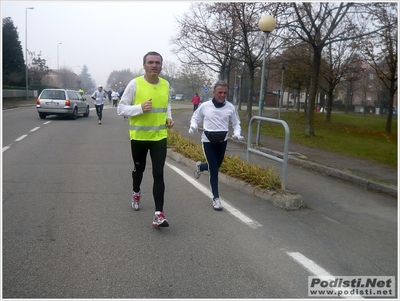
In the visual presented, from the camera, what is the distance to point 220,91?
20.5 ft

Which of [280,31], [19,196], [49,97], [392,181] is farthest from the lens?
[49,97]

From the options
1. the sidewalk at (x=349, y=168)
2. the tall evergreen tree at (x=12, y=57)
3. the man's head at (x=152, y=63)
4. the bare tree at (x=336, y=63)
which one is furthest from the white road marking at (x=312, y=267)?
the tall evergreen tree at (x=12, y=57)

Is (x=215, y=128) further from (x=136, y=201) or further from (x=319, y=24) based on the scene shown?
(x=319, y=24)

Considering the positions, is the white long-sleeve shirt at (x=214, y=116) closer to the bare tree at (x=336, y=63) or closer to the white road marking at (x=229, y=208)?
the white road marking at (x=229, y=208)

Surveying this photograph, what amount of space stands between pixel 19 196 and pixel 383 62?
1105 inches

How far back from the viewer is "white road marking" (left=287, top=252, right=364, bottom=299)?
4019 millimetres

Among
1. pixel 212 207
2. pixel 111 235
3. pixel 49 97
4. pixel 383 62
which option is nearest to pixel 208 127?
→ pixel 212 207

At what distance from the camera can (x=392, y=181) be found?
9008mm

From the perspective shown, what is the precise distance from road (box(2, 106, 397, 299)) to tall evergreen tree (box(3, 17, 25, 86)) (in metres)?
49.2

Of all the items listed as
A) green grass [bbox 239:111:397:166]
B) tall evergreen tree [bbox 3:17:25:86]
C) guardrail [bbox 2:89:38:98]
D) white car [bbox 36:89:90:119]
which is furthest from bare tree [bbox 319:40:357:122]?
tall evergreen tree [bbox 3:17:25:86]

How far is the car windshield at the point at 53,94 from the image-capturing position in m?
23.1

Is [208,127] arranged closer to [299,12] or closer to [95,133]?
[95,133]

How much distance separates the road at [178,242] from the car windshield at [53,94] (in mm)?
15849

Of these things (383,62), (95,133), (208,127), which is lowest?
(95,133)
